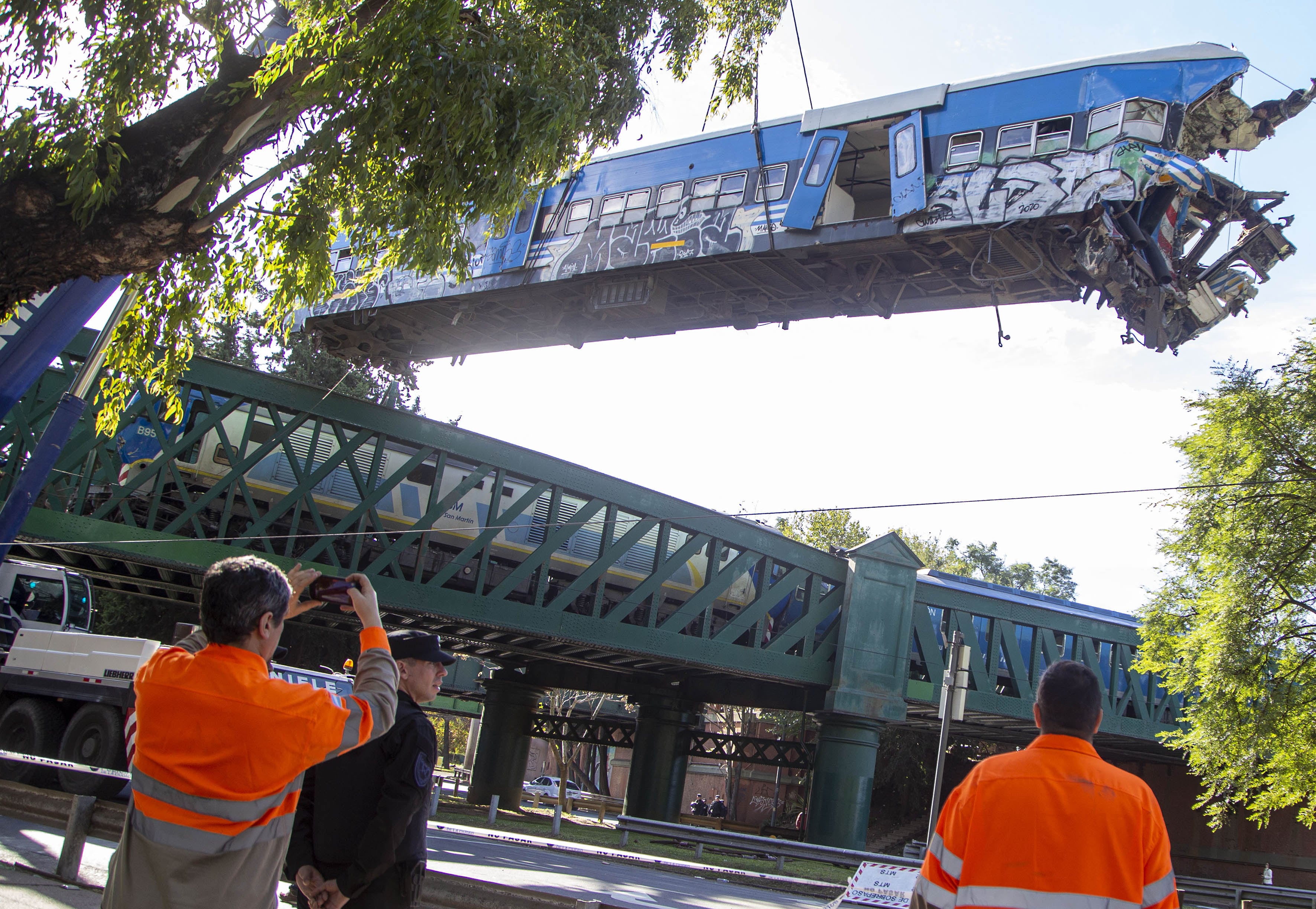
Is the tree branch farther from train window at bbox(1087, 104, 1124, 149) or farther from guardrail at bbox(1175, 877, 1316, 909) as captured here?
guardrail at bbox(1175, 877, 1316, 909)

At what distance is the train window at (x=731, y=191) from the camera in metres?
16.5

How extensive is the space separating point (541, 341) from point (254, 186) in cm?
1238

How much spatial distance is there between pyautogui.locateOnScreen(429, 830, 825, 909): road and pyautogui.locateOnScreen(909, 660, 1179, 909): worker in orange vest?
6507 millimetres

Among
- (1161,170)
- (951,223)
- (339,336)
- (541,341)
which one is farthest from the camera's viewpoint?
(339,336)

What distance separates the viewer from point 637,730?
91.7ft

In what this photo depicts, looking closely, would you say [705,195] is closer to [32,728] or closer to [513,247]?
[513,247]

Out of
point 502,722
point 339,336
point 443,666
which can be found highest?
point 339,336

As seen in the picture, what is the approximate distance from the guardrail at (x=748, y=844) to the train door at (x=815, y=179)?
1005 cm

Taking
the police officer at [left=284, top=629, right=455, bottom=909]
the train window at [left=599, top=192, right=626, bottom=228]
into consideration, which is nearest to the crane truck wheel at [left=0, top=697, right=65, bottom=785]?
the train window at [left=599, top=192, right=626, bottom=228]

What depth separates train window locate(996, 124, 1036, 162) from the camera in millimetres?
14055

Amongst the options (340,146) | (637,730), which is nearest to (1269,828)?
(637,730)

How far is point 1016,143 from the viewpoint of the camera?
46.4ft

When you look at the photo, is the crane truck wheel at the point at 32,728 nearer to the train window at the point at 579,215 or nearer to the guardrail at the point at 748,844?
the guardrail at the point at 748,844

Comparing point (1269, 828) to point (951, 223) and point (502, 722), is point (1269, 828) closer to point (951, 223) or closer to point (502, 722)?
point (502, 722)
